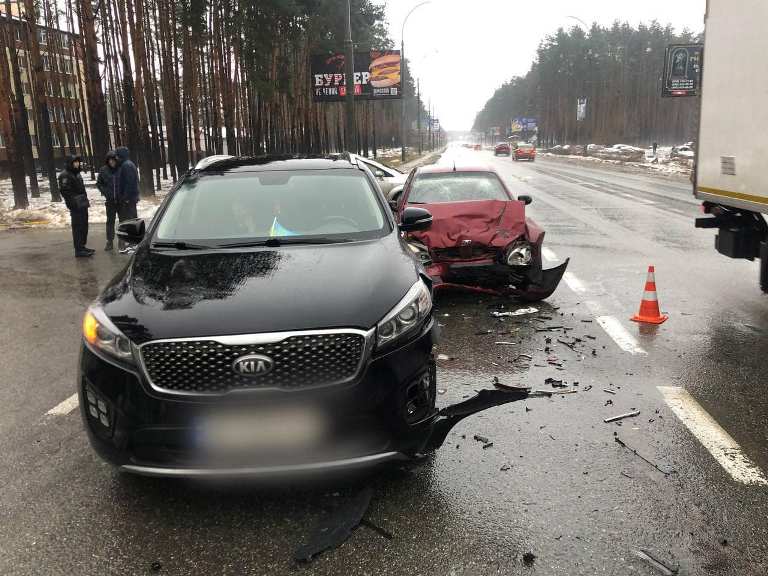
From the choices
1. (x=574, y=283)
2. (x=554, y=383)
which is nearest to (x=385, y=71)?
(x=574, y=283)

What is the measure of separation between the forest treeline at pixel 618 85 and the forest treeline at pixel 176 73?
57807 mm

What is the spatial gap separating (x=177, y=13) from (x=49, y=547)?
27638 millimetres

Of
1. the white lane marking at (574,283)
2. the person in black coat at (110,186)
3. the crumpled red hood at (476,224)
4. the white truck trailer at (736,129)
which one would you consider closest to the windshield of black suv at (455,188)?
the crumpled red hood at (476,224)

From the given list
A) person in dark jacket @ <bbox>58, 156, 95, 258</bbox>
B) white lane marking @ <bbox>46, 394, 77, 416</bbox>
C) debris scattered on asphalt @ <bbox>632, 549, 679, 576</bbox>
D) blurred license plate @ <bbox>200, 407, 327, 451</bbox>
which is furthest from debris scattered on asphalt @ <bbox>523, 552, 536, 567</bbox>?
person in dark jacket @ <bbox>58, 156, 95, 258</bbox>

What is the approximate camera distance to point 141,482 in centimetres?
365

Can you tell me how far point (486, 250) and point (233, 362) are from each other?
4837mm

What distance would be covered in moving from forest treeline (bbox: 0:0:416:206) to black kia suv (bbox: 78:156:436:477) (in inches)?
729

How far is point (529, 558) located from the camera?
9.61 feet

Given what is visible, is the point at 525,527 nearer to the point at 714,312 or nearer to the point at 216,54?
the point at 714,312

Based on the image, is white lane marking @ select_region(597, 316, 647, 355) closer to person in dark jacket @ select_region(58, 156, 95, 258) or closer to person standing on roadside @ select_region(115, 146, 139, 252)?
person in dark jacket @ select_region(58, 156, 95, 258)

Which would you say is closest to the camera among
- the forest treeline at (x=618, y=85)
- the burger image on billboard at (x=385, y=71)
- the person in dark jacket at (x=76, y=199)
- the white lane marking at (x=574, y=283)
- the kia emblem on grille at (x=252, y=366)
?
the kia emblem on grille at (x=252, y=366)

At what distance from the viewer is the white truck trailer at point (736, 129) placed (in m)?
6.22

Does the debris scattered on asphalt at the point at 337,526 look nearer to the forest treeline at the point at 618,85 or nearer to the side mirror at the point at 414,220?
the side mirror at the point at 414,220

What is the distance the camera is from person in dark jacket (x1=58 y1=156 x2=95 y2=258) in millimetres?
11680
